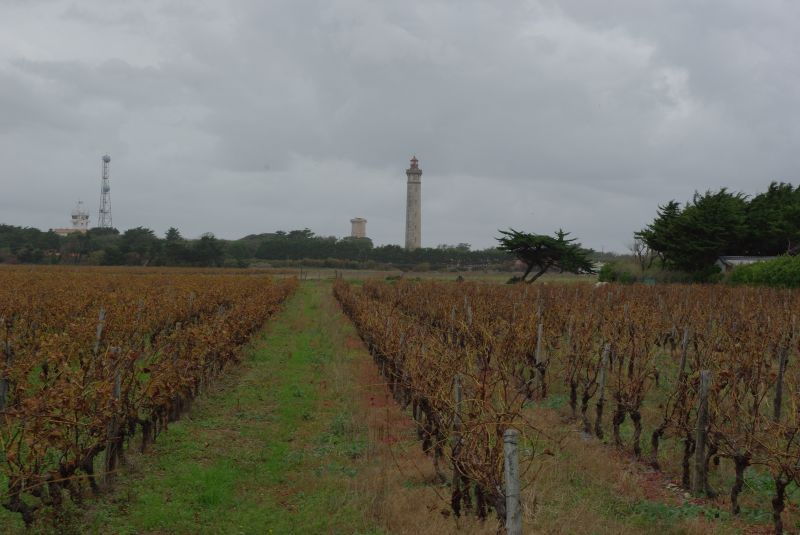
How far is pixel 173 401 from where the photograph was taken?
27.3ft

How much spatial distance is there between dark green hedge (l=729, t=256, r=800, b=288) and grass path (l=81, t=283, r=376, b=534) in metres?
20.2

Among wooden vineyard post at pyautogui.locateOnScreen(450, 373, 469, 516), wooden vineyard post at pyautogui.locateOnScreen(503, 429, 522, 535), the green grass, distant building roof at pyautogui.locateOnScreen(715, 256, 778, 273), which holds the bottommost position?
the green grass

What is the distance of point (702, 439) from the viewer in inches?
246

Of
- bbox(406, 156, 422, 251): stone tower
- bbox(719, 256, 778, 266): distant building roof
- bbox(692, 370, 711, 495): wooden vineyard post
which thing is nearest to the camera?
bbox(692, 370, 711, 495): wooden vineyard post

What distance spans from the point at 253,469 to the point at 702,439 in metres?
4.78

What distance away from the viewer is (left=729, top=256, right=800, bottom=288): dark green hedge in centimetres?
2336

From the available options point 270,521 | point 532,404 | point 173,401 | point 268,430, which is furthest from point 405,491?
point 532,404

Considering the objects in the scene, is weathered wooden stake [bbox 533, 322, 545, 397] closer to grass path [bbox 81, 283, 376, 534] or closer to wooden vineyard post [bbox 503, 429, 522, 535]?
grass path [bbox 81, 283, 376, 534]

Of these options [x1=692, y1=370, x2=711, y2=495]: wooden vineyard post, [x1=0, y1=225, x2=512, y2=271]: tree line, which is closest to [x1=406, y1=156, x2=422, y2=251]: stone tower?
[x1=0, y1=225, x2=512, y2=271]: tree line

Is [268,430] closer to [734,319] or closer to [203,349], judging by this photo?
[203,349]

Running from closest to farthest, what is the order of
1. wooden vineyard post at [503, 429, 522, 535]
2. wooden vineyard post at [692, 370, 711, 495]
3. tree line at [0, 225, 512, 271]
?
wooden vineyard post at [503, 429, 522, 535]
wooden vineyard post at [692, 370, 711, 495]
tree line at [0, 225, 512, 271]

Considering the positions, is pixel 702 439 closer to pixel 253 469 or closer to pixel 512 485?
pixel 512 485

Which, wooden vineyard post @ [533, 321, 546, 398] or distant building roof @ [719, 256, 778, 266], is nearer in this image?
wooden vineyard post @ [533, 321, 546, 398]

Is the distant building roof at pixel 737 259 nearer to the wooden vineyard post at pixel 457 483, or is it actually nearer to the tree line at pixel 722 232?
the tree line at pixel 722 232
